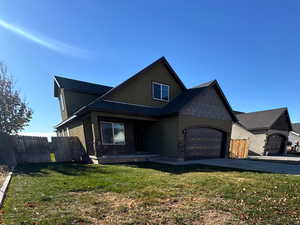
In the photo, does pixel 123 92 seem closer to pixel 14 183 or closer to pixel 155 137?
pixel 155 137

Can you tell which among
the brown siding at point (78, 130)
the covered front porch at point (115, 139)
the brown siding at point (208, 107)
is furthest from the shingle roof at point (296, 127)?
the brown siding at point (78, 130)

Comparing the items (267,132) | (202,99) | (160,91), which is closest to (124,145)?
(160,91)

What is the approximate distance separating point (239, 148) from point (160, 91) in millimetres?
10337

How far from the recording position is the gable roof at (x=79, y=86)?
14.7m

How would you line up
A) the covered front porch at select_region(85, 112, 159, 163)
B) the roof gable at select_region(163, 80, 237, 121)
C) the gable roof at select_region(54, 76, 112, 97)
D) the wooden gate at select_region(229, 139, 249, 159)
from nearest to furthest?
the covered front porch at select_region(85, 112, 159, 163), the roof gable at select_region(163, 80, 237, 121), the gable roof at select_region(54, 76, 112, 97), the wooden gate at select_region(229, 139, 249, 159)

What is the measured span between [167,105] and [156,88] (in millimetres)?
1732

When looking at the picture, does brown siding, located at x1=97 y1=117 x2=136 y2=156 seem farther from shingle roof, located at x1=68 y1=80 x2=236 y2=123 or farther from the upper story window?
the upper story window

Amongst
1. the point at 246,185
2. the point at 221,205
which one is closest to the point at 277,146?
the point at 246,185

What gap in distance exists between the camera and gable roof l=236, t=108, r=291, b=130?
19809 millimetres

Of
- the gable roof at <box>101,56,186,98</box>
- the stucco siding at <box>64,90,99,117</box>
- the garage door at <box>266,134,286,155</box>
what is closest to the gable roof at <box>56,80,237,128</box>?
the gable roof at <box>101,56,186,98</box>

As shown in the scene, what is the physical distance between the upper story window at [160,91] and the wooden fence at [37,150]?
7.23m

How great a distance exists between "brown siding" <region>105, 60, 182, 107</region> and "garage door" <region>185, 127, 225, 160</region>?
3.67 meters

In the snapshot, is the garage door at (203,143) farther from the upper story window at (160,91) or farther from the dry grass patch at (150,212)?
the dry grass patch at (150,212)

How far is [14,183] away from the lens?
5.35 metres
